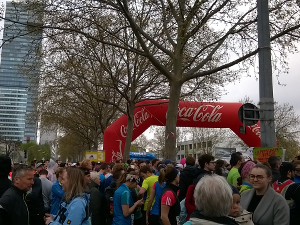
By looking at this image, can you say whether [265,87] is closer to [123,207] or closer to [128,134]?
[123,207]

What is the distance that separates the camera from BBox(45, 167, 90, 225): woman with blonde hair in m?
3.76

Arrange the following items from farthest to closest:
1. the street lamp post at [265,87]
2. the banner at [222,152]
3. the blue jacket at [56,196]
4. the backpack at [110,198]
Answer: the banner at [222,152] → the street lamp post at [265,87] → the backpack at [110,198] → the blue jacket at [56,196]

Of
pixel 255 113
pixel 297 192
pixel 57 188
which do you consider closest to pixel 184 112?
pixel 255 113

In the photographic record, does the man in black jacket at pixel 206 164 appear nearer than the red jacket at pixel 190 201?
No

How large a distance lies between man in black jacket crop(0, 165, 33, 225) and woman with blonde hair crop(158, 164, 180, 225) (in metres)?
1.81

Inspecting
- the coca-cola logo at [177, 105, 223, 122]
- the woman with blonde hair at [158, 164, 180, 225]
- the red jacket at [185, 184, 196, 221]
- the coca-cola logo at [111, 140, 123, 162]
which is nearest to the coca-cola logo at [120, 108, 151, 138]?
the coca-cola logo at [111, 140, 123, 162]

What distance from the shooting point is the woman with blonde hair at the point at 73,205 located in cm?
376

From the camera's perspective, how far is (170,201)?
17.0 ft

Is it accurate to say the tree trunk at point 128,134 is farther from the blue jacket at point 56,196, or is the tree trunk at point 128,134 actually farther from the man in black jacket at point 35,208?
the man in black jacket at point 35,208

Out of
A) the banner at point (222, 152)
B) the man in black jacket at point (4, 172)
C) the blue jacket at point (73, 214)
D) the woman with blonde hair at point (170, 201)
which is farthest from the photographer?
the banner at point (222, 152)

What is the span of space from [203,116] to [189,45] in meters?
4.47

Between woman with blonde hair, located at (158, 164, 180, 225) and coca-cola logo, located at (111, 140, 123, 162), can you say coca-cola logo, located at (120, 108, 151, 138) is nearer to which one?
coca-cola logo, located at (111, 140, 123, 162)

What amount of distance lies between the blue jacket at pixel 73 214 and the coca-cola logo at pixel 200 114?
1541 centimetres

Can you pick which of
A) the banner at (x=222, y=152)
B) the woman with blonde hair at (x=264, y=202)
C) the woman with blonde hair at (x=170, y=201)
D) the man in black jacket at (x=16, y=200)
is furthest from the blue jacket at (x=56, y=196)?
the banner at (x=222, y=152)
